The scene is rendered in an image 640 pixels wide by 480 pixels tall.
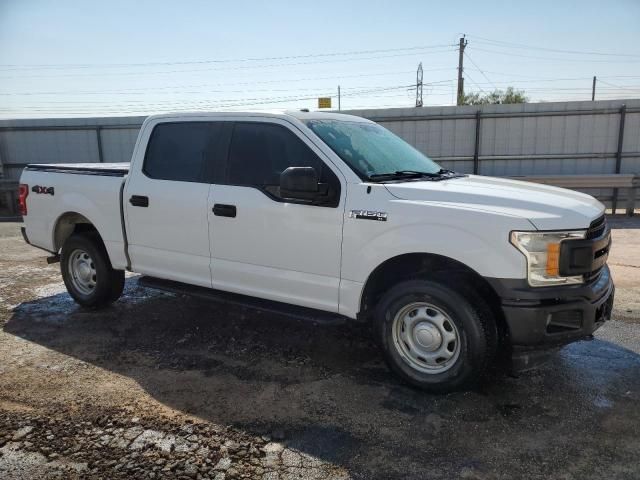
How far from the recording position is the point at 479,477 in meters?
2.83

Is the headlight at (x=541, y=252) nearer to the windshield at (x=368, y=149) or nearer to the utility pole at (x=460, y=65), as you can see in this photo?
the windshield at (x=368, y=149)

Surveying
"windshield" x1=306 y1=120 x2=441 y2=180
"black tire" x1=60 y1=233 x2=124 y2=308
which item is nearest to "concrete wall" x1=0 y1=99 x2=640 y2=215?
"windshield" x1=306 y1=120 x2=441 y2=180

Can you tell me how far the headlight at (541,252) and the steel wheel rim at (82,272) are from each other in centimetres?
451

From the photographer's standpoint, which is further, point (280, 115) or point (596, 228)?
point (280, 115)

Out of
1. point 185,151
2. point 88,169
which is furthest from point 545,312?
point 88,169

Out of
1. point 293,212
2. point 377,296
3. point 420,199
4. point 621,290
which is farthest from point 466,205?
point 621,290

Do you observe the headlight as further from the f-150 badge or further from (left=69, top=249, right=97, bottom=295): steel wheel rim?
(left=69, top=249, right=97, bottom=295): steel wheel rim

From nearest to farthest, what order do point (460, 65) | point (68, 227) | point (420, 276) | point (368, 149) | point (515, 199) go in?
point (515, 199) < point (420, 276) < point (368, 149) < point (68, 227) < point (460, 65)

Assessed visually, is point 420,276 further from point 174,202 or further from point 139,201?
point 139,201

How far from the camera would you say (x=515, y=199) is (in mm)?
3557

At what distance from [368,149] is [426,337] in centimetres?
165

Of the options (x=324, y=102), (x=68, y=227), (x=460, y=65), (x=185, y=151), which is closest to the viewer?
(x=185, y=151)

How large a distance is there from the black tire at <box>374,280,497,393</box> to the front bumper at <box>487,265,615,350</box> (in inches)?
8.7

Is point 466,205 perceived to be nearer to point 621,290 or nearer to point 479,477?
point 479,477
